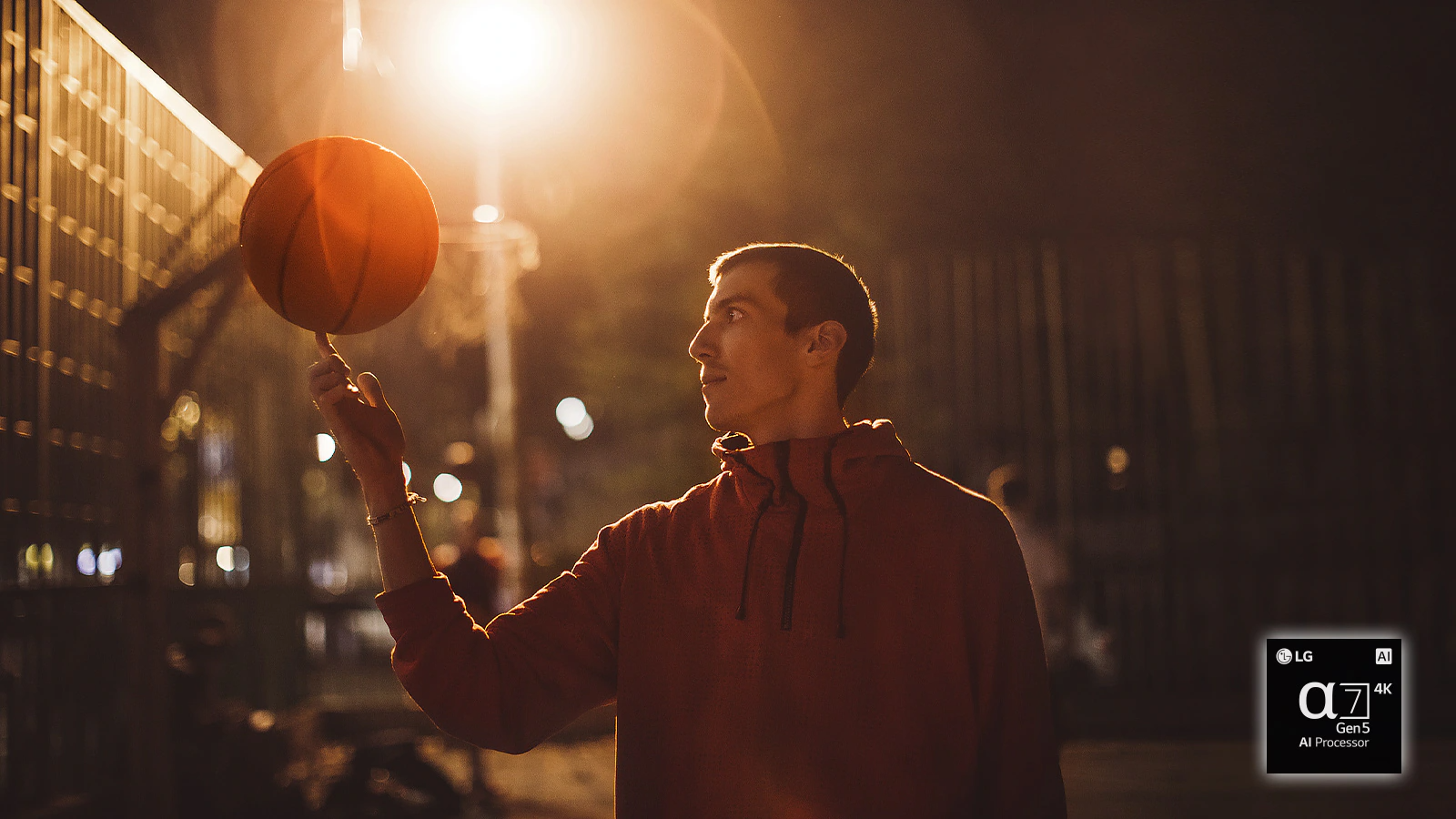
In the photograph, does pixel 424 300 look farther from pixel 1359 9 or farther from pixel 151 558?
pixel 1359 9

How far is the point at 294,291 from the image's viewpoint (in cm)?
300

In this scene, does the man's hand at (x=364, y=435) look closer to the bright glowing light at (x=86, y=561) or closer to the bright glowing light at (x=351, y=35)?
the bright glowing light at (x=351, y=35)

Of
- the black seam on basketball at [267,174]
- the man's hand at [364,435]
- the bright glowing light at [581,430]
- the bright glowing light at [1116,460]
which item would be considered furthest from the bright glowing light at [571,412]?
A: the man's hand at [364,435]

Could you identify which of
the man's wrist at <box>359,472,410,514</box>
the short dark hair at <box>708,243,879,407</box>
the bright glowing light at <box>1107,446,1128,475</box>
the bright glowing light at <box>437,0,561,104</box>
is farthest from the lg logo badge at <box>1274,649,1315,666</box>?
the man's wrist at <box>359,472,410,514</box>

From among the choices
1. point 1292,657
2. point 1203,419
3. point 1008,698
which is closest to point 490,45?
point 1008,698

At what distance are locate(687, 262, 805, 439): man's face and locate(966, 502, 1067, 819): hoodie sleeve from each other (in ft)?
1.81

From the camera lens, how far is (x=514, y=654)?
103 inches

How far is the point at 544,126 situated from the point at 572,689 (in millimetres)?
11258

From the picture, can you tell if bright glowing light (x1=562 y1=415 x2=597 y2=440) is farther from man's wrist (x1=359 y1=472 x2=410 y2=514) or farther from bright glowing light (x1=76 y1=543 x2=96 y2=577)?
man's wrist (x1=359 y1=472 x2=410 y2=514)

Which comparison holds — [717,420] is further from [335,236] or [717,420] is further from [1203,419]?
[1203,419]

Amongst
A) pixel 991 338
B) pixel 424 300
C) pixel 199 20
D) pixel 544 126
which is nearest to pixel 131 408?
pixel 199 20

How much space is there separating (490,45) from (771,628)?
6.78 metres

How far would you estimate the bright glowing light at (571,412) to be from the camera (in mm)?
21750

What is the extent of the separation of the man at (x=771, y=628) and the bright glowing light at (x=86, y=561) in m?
4.81
